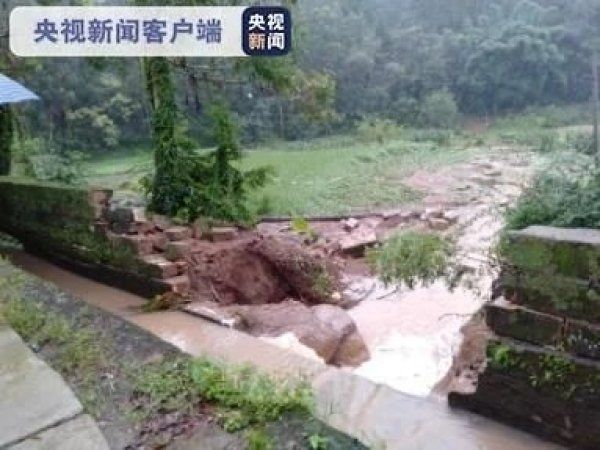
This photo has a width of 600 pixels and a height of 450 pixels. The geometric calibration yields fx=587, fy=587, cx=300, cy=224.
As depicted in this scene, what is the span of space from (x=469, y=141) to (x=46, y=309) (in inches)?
734

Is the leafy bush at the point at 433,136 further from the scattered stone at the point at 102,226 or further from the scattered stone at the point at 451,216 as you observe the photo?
the scattered stone at the point at 102,226

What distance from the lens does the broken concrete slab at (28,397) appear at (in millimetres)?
1449

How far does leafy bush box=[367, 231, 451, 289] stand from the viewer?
430cm

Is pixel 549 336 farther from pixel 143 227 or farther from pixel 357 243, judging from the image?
pixel 357 243

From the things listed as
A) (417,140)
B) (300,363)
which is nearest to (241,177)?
(300,363)

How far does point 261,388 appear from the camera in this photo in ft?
5.23

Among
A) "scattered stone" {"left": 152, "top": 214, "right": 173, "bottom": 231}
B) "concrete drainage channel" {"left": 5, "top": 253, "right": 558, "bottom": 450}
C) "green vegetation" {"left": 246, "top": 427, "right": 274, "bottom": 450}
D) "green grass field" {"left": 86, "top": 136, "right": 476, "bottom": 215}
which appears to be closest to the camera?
"green vegetation" {"left": 246, "top": 427, "right": 274, "bottom": 450}

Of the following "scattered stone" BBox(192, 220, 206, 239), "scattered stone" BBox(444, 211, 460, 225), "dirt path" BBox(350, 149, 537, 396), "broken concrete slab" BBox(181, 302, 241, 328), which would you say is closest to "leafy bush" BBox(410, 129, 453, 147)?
"scattered stone" BBox(444, 211, 460, 225)

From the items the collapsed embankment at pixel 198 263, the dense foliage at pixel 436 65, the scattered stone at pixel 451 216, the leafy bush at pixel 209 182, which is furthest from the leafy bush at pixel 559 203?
the dense foliage at pixel 436 65

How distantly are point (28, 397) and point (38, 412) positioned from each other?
9 cm

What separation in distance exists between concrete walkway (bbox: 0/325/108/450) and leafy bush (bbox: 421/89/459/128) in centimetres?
2229

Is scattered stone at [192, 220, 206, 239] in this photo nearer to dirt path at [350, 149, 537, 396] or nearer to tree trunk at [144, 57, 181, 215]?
tree trunk at [144, 57, 181, 215]

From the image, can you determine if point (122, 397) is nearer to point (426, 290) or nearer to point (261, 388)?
point (261, 388)

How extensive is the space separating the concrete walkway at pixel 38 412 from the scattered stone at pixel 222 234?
288cm
